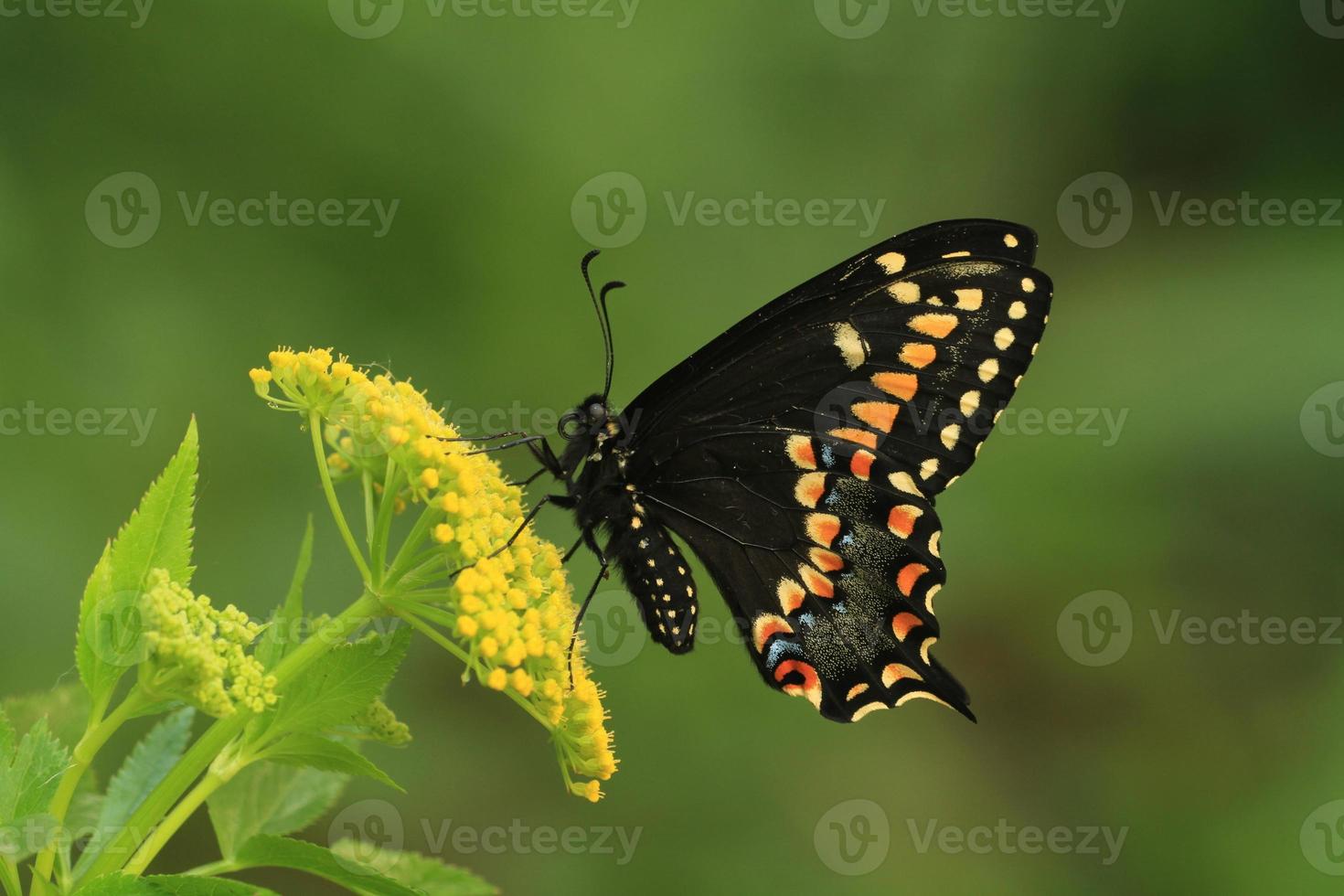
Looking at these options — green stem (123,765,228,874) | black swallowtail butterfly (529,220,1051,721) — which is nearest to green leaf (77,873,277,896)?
green stem (123,765,228,874)

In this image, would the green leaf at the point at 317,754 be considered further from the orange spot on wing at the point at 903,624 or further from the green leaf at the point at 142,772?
the orange spot on wing at the point at 903,624

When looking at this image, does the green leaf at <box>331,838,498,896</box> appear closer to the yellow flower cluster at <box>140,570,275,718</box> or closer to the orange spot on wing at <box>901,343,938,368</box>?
the yellow flower cluster at <box>140,570,275,718</box>

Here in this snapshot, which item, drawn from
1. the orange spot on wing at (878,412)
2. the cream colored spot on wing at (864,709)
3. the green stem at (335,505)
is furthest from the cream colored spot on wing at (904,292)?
the green stem at (335,505)

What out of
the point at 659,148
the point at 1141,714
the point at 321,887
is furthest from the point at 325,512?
the point at 1141,714

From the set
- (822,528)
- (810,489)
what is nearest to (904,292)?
(810,489)

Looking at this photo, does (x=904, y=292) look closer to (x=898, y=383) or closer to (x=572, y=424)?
(x=898, y=383)

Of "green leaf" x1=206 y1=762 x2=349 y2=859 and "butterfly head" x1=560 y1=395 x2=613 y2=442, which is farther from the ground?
"butterfly head" x1=560 y1=395 x2=613 y2=442
